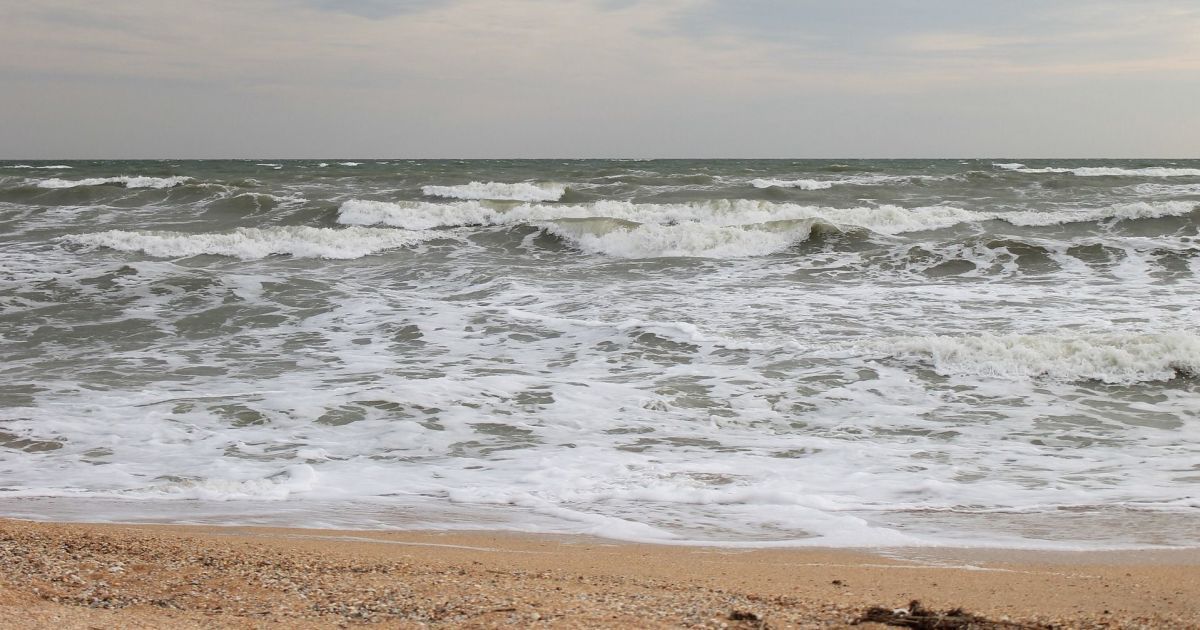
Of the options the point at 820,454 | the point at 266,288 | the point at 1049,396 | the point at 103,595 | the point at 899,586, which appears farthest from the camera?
the point at 266,288

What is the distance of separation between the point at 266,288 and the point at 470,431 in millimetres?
7365

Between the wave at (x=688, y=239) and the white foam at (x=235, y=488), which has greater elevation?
the wave at (x=688, y=239)

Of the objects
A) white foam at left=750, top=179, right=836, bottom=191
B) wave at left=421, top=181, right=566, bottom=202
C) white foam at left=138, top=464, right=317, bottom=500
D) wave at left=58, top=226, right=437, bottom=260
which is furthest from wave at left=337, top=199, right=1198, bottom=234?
white foam at left=138, top=464, right=317, bottom=500

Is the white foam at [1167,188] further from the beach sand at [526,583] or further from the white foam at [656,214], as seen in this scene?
the beach sand at [526,583]

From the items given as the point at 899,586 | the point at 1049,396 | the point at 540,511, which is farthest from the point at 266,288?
the point at 899,586

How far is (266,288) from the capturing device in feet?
42.5

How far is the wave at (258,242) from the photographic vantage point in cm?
1788

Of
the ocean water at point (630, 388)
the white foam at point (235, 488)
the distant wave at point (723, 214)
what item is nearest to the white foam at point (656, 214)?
the distant wave at point (723, 214)

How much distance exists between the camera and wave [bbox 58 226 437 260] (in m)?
17.9

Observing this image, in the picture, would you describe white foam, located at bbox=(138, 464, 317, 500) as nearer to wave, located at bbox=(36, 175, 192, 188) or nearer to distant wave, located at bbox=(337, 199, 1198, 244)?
distant wave, located at bbox=(337, 199, 1198, 244)

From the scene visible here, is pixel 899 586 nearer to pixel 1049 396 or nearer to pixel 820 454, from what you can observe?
pixel 820 454

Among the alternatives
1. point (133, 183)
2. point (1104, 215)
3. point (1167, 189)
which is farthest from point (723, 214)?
point (133, 183)

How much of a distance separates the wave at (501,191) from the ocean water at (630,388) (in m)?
10.9

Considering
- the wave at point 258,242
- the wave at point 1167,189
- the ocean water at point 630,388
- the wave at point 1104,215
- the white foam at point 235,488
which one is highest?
the wave at point 1167,189
